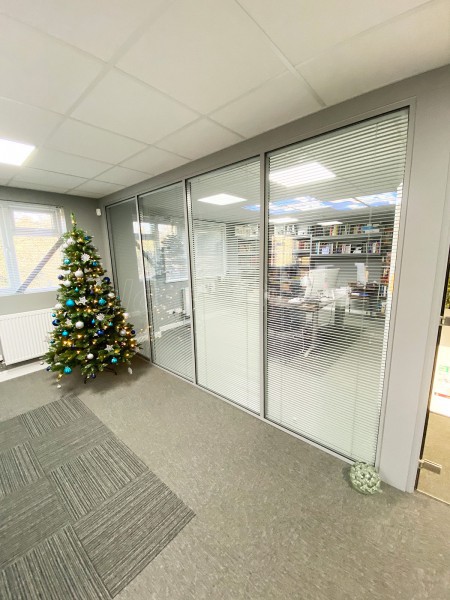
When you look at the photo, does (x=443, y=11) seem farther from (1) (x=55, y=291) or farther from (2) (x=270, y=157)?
(1) (x=55, y=291)

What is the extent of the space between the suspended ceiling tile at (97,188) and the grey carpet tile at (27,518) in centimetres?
324

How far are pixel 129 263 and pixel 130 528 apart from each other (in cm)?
317

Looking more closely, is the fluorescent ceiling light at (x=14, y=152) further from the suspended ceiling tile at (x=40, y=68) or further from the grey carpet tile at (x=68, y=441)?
the grey carpet tile at (x=68, y=441)

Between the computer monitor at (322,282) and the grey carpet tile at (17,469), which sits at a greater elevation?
the computer monitor at (322,282)

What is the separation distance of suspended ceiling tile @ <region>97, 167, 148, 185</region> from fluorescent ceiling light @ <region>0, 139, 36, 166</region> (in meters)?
0.73

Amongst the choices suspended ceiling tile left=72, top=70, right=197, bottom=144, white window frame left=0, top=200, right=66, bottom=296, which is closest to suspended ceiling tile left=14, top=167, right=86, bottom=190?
white window frame left=0, top=200, right=66, bottom=296

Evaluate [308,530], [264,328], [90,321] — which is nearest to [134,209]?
[90,321]

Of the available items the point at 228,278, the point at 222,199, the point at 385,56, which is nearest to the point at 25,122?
the point at 222,199

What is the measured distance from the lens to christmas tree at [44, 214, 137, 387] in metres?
3.10

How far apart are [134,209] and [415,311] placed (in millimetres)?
3454

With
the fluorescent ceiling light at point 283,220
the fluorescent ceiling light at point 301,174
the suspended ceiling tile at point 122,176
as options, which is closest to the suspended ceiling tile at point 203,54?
the fluorescent ceiling light at point 301,174

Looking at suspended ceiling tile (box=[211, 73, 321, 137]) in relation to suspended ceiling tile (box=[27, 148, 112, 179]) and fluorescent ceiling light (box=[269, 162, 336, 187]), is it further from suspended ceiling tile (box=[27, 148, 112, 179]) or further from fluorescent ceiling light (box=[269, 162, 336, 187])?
suspended ceiling tile (box=[27, 148, 112, 179])

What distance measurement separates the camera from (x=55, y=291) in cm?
394

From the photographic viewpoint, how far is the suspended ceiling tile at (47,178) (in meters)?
2.78
